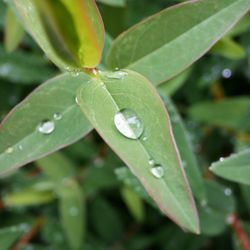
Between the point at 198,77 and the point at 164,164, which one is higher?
the point at 164,164

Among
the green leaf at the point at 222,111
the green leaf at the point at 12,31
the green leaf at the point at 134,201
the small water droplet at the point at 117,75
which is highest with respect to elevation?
the small water droplet at the point at 117,75

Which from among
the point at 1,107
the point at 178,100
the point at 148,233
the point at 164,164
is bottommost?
the point at 148,233

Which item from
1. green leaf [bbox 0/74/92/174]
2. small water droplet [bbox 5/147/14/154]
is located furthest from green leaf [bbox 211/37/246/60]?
small water droplet [bbox 5/147/14/154]

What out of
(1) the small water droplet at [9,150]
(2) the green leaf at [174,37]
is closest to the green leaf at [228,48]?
(2) the green leaf at [174,37]

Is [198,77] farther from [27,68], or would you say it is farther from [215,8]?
[215,8]

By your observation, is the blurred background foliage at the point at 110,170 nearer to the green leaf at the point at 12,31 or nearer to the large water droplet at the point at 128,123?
the green leaf at the point at 12,31

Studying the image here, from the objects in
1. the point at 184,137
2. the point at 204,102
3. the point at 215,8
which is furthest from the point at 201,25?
the point at 204,102

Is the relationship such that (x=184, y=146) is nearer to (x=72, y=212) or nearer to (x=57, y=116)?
(x=57, y=116)
